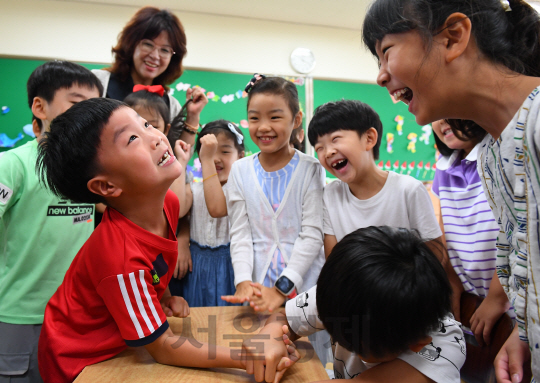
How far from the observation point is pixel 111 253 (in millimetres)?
866

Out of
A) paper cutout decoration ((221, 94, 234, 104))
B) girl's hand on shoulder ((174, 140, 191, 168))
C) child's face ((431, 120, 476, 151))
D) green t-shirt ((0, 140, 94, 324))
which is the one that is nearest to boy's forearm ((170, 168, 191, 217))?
girl's hand on shoulder ((174, 140, 191, 168))

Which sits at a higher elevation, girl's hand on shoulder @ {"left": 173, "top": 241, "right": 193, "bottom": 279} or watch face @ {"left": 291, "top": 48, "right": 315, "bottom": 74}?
watch face @ {"left": 291, "top": 48, "right": 315, "bottom": 74}

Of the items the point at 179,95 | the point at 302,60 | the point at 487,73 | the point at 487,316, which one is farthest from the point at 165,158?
the point at 302,60

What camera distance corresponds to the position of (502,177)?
2.51ft

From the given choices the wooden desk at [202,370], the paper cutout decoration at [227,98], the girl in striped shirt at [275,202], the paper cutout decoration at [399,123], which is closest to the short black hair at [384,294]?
the wooden desk at [202,370]

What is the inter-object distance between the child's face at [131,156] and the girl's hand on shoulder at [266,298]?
19.9 inches

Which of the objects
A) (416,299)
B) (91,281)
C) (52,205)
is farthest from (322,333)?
(52,205)

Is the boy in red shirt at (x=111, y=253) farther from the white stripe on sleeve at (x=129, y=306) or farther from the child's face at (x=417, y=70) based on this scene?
the child's face at (x=417, y=70)

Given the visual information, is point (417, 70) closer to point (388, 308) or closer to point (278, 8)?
point (388, 308)

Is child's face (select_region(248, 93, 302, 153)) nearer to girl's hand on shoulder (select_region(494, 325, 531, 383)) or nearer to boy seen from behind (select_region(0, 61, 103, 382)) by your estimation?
boy seen from behind (select_region(0, 61, 103, 382))

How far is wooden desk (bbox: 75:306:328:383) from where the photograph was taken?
2.60ft

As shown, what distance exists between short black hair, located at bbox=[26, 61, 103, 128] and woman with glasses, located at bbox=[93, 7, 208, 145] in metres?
0.47

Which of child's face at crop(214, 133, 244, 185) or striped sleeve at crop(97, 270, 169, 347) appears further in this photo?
child's face at crop(214, 133, 244, 185)

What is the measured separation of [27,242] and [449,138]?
5.44 feet
